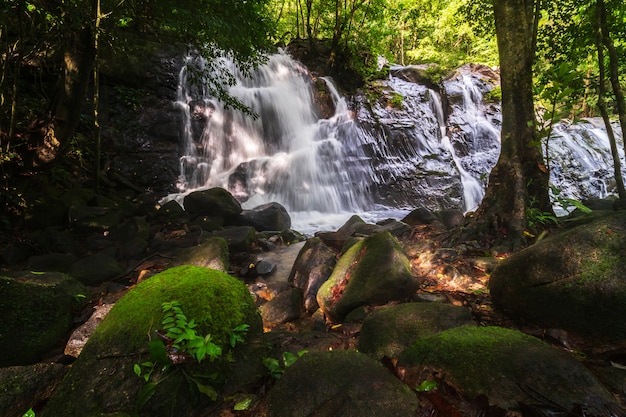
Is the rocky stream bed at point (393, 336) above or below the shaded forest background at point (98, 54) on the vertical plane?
below

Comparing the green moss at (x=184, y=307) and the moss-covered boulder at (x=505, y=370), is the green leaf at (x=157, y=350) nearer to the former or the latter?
the green moss at (x=184, y=307)

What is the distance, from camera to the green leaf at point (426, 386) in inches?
69.9

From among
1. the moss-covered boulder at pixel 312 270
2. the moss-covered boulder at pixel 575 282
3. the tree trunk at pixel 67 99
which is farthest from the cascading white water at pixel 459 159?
the tree trunk at pixel 67 99

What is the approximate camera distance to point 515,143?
4.85m

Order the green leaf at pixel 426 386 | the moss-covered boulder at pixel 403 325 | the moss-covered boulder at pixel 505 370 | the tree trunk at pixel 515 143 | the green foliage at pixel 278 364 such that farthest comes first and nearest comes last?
the tree trunk at pixel 515 143
the moss-covered boulder at pixel 403 325
the green foliage at pixel 278 364
the green leaf at pixel 426 386
the moss-covered boulder at pixel 505 370

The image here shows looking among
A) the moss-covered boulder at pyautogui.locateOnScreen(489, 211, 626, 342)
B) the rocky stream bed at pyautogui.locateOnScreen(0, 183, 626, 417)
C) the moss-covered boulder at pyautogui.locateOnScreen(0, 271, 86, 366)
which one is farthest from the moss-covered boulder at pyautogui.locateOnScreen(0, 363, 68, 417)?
the moss-covered boulder at pyautogui.locateOnScreen(489, 211, 626, 342)

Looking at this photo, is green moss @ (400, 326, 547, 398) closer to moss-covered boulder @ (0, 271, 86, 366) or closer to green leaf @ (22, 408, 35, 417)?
green leaf @ (22, 408, 35, 417)

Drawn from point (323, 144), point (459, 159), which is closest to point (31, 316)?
point (323, 144)

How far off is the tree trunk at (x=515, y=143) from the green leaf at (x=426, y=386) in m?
3.57

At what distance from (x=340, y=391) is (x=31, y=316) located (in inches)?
124

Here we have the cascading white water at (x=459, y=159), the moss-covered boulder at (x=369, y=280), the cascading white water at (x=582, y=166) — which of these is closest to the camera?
the moss-covered boulder at (x=369, y=280)

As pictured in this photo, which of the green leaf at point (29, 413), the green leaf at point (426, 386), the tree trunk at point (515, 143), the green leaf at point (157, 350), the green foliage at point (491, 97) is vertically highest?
the green foliage at point (491, 97)

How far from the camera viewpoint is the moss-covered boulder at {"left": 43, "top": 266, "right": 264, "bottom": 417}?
1.80 meters

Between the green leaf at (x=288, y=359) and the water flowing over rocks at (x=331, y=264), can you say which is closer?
the water flowing over rocks at (x=331, y=264)
